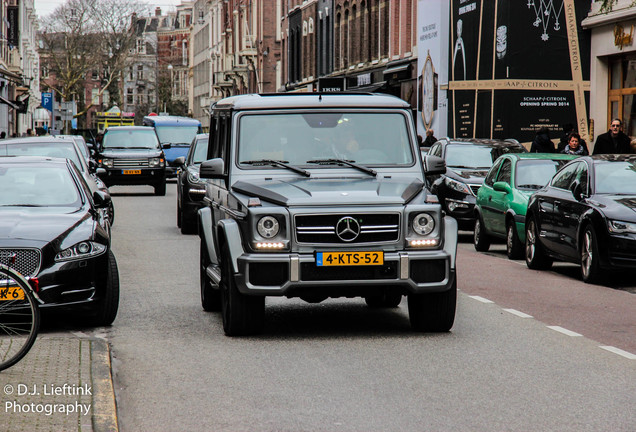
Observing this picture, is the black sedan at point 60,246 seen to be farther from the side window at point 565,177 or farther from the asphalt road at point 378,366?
the side window at point 565,177

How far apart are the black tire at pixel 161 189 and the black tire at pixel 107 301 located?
2540 centimetres

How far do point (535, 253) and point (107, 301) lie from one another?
7684 mm

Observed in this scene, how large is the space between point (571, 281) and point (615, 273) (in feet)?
4.26

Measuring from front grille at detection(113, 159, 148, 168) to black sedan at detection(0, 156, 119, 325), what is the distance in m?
24.1

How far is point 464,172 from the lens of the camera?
22.3m

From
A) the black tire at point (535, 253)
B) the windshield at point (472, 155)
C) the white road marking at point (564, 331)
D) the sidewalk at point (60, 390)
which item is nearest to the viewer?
the sidewalk at point (60, 390)

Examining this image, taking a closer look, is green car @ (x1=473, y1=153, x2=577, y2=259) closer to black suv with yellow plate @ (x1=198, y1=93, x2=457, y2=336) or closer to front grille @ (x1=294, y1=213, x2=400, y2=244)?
black suv with yellow plate @ (x1=198, y1=93, x2=457, y2=336)

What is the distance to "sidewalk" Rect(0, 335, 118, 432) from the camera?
612 centimetres

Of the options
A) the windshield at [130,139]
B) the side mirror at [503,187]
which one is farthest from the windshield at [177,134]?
the side mirror at [503,187]

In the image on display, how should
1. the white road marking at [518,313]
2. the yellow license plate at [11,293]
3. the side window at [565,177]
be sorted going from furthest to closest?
the side window at [565,177] → the white road marking at [518,313] → the yellow license plate at [11,293]

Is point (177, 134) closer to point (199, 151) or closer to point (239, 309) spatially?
point (199, 151)

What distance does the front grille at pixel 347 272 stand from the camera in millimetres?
9000

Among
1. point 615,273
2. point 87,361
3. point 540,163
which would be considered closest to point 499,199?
point 540,163

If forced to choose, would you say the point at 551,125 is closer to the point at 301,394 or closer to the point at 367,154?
the point at 367,154
